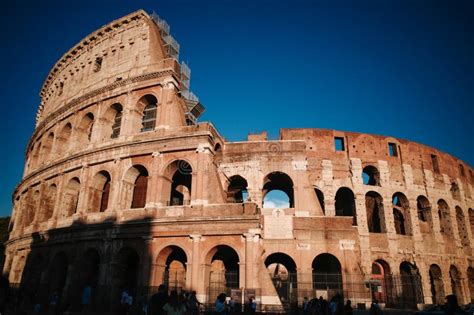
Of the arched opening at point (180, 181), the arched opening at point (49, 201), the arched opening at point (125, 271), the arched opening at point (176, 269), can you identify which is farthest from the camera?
the arched opening at point (49, 201)

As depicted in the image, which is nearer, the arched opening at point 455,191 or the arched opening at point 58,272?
the arched opening at point 58,272

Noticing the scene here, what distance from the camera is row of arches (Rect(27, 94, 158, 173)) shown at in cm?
1998

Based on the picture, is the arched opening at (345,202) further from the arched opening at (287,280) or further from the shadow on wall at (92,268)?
the shadow on wall at (92,268)

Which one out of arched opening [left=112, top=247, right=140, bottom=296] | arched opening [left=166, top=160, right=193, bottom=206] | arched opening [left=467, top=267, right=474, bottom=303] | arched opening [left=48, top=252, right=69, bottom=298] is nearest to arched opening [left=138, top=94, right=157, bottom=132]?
arched opening [left=166, top=160, right=193, bottom=206]

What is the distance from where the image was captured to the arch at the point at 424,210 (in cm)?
2358

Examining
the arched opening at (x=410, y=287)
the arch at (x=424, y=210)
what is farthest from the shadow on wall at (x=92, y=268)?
the arch at (x=424, y=210)

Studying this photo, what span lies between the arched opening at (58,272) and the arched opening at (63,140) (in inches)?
287

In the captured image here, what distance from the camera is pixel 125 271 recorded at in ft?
55.5

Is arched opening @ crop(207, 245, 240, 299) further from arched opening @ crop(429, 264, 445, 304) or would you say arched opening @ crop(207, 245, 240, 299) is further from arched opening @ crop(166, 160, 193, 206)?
arched opening @ crop(429, 264, 445, 304)

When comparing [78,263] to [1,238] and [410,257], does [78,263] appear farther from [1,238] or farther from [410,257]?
[1,238]

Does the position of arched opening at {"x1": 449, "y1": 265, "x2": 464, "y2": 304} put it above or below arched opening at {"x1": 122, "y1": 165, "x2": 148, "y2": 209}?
below

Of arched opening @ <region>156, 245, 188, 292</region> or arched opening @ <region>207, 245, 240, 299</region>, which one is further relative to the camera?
arched opening @ <region>156, 245, 188, 292</region>

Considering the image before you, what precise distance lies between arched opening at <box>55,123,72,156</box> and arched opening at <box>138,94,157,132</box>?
644 centimetres

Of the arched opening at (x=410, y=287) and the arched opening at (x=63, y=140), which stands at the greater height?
the arched opening at (x=63, y=140)
